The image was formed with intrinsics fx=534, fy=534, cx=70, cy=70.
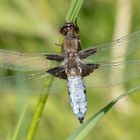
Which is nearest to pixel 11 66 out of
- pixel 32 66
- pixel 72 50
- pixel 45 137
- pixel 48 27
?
pixel 32 66

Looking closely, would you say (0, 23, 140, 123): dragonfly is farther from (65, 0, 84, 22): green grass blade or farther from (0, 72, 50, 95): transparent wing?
(65, 0, 84, 22): green grass blade

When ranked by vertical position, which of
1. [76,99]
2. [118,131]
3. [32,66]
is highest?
[32,66]

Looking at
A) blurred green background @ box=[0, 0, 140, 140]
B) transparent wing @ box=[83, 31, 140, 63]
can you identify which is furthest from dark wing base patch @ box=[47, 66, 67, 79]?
blurred green background @ box=[0, 0, 140, 140]

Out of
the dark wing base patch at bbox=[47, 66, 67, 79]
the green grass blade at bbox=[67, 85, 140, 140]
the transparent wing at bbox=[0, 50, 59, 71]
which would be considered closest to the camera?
the green grass blade at bbox=[67, 85, 140, 140]

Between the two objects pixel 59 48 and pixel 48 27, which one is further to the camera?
pixel 48 27

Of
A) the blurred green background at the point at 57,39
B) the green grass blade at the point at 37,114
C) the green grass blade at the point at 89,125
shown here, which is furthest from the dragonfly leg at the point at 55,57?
the blurred green background at the point at 57,39

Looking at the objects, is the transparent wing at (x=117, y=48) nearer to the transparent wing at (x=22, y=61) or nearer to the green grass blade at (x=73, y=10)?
the transparent wing at (x=22, y=61)

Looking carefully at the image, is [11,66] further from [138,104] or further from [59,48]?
[138,104]
